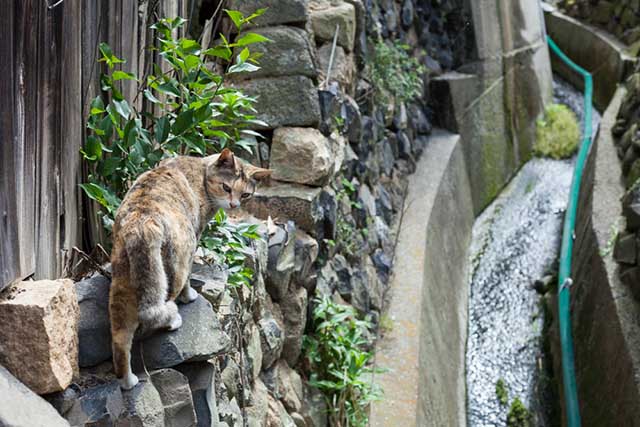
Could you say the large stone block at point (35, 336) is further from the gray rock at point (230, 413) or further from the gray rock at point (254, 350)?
the gray rock at point (254, 350)

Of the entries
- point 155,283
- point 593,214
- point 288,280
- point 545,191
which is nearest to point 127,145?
point 155,283

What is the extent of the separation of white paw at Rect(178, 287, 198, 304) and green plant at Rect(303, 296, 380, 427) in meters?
1.86

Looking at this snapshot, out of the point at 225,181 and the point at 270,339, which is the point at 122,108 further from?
the point at 270,339

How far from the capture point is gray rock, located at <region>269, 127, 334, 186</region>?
4516 mm

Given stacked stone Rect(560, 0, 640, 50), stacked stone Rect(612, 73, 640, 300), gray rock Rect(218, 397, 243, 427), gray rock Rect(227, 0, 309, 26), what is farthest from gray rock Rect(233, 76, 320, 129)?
stacked stone Rect(560, 0, 640, 50)

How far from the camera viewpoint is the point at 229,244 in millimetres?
3256

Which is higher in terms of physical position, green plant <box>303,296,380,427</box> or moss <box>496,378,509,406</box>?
green plant <box>303,296,380,427</box>

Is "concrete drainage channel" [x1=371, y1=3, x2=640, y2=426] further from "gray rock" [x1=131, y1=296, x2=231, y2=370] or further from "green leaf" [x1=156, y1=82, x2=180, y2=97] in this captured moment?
"green leaf" [x1=156, y1=82, x2=180, y2=97]

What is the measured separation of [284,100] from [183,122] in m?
1.73

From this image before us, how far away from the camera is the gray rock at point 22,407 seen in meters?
1.87

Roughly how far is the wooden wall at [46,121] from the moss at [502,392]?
15.3 feet

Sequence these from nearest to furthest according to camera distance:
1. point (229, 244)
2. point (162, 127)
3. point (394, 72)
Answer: point (162, 127), point (229, 244), point (394, 72)

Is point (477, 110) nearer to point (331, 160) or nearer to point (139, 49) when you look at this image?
point (331, 160)

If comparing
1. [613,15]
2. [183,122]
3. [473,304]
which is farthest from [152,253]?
[613,15]
